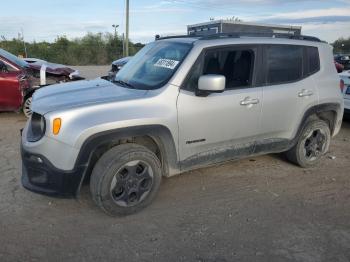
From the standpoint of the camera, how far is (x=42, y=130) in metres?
3.84

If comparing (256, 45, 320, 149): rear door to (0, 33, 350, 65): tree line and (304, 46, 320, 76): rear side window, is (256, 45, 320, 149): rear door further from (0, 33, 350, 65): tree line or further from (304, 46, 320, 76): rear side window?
(0, 33, 350, 65): tree line

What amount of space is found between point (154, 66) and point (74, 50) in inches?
1507

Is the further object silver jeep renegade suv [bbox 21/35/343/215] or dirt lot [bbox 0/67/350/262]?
silver jeep renegade suv [bbox 21/35/343/215]

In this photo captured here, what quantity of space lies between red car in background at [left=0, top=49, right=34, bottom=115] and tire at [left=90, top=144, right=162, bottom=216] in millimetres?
5111

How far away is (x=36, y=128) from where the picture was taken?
13.2 ft

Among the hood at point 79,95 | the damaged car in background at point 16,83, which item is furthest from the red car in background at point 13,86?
the hood at point 79,95

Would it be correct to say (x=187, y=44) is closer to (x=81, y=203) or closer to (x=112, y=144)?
(x=112, y=144)

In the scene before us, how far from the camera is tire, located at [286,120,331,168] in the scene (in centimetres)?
559

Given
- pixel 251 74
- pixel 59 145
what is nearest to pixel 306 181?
pixel 251 74

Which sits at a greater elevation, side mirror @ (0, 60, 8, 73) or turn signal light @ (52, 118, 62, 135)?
side mirror @ (0, 60, 8, 73)

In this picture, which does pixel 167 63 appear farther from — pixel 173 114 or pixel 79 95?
pixel 79 95

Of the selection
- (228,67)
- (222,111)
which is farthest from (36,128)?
(228,67)

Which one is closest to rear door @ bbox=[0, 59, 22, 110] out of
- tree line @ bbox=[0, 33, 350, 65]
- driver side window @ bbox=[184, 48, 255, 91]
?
driver side window @ bbox=[184, 48, 255, 91]

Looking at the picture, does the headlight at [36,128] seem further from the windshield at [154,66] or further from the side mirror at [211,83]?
the side mirror at [211,83]
